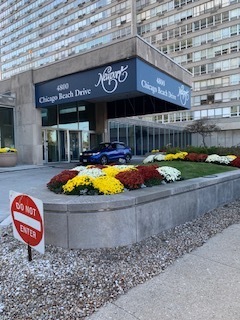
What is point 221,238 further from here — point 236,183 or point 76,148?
point 76,148

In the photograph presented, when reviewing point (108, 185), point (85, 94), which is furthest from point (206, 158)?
point (108, 185)

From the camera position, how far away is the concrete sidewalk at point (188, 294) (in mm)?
2631

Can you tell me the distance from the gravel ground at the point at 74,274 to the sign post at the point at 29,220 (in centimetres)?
32

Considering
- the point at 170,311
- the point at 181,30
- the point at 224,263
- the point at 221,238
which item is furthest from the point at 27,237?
the point at 181,30

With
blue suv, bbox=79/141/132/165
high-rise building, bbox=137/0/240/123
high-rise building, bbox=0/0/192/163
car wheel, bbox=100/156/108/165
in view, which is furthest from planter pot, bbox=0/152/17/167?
high-rise building, bbox=137/0/240/123

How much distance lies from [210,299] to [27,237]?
7.35ft

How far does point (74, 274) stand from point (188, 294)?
4.41 feet

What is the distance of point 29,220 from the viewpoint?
10.9 feet

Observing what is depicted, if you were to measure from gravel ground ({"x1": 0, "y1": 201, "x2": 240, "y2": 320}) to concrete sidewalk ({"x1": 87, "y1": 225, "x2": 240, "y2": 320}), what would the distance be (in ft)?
0.48

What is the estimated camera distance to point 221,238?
4.71 metres

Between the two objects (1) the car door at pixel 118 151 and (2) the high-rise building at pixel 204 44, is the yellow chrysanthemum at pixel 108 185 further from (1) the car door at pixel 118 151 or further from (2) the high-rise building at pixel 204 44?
(2) the high-rise building at pixel 204 44

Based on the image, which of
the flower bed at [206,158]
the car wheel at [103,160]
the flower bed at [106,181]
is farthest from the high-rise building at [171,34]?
the flower bed at [106,181]

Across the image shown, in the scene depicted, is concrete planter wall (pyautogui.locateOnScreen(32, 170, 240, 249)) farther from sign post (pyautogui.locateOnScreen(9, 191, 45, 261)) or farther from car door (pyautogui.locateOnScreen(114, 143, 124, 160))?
car door (pyautogui.locateOnScreen(114, 143, 124, 160))

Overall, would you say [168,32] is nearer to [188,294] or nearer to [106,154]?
[106,154]
